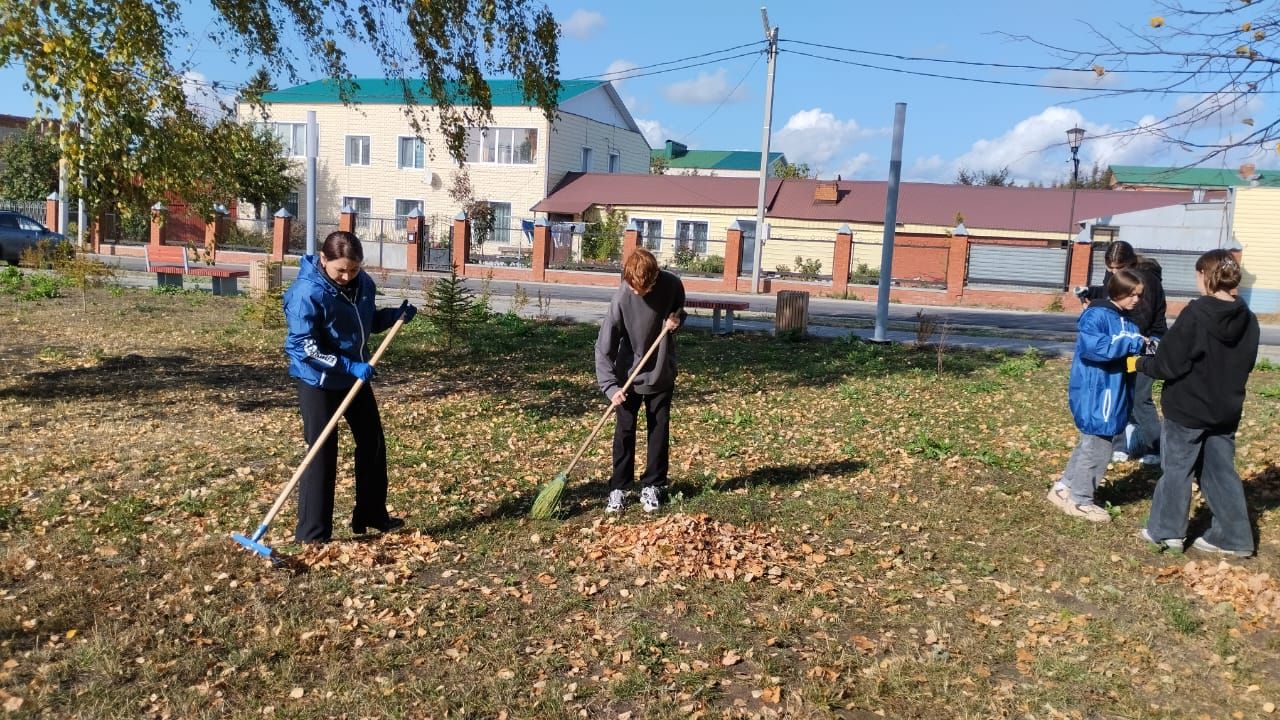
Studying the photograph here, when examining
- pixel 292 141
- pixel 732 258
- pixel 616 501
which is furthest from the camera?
pixel 292 141

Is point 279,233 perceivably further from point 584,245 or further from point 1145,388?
point 1145,388

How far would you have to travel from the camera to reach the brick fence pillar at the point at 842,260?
29.4 m

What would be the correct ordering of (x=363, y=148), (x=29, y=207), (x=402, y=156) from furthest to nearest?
(x=363, y=148) → (x=402, y=156) → (x=29, y=207)

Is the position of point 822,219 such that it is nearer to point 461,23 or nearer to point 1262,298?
point 1262,298

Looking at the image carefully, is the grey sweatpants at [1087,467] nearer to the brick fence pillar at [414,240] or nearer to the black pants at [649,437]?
the black pants at [649,437]

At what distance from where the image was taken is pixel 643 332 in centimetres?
579

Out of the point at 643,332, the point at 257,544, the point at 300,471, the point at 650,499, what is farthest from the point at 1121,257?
the point at 257,544

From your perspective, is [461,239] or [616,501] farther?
[461,239]

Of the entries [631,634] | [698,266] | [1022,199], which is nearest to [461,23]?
[631,634]

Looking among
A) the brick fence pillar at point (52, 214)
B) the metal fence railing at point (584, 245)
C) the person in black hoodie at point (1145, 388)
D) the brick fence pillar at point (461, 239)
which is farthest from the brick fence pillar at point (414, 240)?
the person in black hoodie at point (1145, 388)

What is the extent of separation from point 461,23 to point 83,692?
8.32 metres

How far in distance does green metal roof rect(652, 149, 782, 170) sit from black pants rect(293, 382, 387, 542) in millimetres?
55638

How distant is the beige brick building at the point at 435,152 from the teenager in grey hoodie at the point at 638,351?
112 ft

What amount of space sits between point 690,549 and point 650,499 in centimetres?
92
